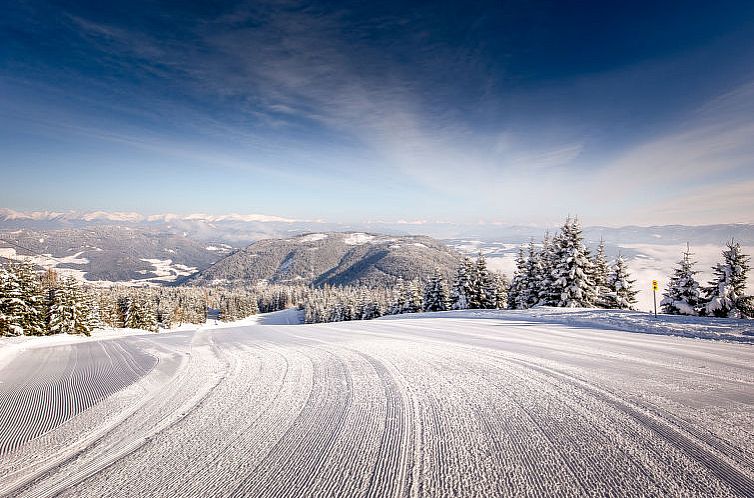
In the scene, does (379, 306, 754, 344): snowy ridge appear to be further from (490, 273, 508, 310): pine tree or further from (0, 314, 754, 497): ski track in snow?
(490, 273, 508, 310): pine tree

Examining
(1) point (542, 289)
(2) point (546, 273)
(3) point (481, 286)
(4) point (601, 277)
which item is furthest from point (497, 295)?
(4) point (601, 277)

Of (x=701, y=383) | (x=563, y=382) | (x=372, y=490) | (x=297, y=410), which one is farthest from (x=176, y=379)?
(x=701, y=383)

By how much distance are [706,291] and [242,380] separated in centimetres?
3414

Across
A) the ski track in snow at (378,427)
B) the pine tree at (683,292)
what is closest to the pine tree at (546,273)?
the pine tree at (683,292)

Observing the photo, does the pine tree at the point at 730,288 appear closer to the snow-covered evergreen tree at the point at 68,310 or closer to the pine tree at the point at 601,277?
the pine tree at the point at 601,277

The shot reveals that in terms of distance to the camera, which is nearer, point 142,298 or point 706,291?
point 706,291

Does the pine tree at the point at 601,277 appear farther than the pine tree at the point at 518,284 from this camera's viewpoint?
No

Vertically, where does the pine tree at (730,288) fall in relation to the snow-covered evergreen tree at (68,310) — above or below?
above

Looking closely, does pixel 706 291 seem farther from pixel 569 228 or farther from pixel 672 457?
pixel 672 457

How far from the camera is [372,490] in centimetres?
194

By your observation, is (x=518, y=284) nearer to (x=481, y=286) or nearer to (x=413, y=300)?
(x=481, y=286)

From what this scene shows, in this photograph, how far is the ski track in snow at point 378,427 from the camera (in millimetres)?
1993

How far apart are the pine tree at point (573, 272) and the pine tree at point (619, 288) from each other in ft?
15.7

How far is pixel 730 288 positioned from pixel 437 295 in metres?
23.2
